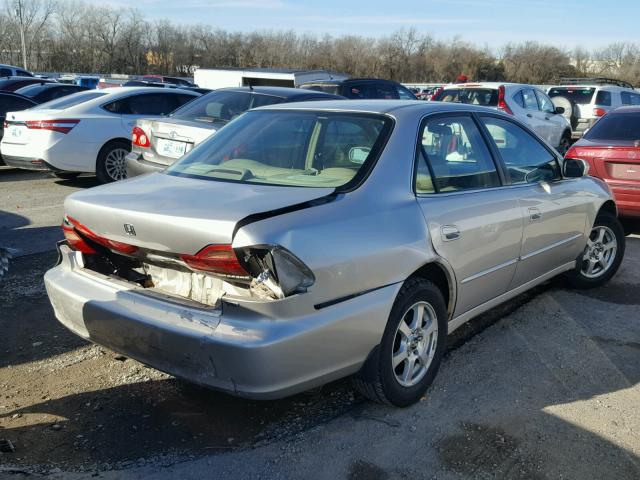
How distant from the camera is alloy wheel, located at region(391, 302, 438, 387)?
339 cm

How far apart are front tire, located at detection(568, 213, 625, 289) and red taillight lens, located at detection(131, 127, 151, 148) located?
479 cm

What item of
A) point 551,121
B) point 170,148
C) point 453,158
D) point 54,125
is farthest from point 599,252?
point 551,121

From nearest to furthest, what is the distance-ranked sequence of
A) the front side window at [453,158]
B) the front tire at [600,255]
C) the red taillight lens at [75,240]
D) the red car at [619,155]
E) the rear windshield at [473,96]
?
1. the red taillight lens at [75,240]
2. the front side window at [453,158]
3. the front tire at [600,255]
4. the red car at [619,155]
5. the rear windshield at [473,96]

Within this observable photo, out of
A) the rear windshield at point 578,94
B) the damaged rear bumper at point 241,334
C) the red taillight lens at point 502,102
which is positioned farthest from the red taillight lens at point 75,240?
the rear windshield at point 578,94

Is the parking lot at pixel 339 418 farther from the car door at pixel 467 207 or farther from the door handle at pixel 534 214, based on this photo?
the door handle at pixel 534 214

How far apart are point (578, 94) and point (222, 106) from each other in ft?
43.9

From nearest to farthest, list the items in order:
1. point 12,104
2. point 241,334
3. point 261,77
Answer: point 241,334 → point 12,104 → point 261,77

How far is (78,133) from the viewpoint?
953 centimetres

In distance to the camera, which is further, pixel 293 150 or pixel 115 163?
pixel 115 163

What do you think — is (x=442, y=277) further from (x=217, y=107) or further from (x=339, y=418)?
(x=217, y=107)

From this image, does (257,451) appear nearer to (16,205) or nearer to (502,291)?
(502,291)

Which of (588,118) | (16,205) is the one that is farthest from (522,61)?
(16,205)

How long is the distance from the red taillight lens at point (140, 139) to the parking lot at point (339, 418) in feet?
10.5

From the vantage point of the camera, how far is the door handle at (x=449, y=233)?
3516mm
